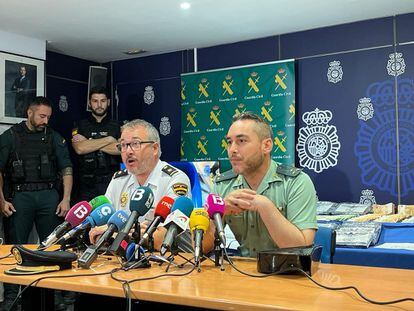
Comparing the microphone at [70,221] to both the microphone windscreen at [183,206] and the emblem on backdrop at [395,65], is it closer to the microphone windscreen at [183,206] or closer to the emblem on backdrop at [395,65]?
the microphone windscreen at [183,206]

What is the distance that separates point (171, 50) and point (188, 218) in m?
4.95

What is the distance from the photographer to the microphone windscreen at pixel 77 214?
79.3 inches

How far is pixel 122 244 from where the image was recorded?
1769 mm

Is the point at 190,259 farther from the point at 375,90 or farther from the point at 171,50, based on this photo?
the point at 171,50

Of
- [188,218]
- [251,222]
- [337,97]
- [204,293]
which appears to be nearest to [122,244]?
[188,218]

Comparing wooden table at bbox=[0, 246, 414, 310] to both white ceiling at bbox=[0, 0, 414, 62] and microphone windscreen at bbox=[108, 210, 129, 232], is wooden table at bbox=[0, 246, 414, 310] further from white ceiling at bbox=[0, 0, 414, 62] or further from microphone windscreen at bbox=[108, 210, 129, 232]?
white ceiling at bbox=[0, 0, 414, 62]

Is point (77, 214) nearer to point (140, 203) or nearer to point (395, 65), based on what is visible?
point (140, 203)

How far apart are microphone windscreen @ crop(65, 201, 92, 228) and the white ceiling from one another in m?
2.87

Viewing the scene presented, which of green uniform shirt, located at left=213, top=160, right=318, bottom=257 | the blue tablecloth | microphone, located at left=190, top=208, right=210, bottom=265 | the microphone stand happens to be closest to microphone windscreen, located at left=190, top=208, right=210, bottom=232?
microphone, located at left=190, top=208, right=210, bottom=265

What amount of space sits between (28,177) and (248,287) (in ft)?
13.2

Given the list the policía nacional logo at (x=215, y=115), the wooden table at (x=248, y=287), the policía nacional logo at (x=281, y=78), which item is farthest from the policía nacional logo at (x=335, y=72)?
the wooden table at (x=248, y=287)

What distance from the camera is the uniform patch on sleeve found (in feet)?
8.36

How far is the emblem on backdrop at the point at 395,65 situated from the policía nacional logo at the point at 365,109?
0.35 metres

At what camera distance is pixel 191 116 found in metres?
6.34
